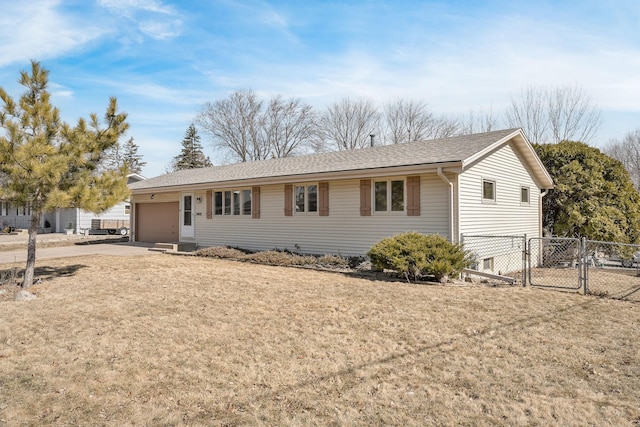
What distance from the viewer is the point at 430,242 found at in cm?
930

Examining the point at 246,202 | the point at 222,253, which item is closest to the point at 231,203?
the point at 246,202

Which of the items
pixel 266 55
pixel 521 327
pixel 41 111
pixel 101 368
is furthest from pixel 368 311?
pixel 266 55

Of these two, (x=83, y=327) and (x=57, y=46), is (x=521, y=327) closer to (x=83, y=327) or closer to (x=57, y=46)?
(x=83, y=327)

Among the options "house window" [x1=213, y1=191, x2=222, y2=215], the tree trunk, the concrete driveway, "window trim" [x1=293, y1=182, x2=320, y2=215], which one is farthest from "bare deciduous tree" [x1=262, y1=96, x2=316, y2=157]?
the tree trunk

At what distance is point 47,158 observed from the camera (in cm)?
833

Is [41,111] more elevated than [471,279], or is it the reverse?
[41,111]

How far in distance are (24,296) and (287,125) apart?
32.9m

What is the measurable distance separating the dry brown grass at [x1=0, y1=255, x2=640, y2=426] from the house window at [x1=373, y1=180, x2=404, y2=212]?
13.3 feet

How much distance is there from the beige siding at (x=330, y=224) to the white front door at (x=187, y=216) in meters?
0.54

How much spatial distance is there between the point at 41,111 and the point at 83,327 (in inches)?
210

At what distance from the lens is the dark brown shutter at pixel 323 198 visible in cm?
1320

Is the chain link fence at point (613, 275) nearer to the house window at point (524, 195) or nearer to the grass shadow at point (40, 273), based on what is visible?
the house window at point (524, 195)

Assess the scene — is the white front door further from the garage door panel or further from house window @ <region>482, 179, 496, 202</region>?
house window @ <region>482, 179, 496, 202</region>

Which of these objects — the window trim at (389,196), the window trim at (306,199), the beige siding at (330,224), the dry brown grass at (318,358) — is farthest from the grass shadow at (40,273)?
the window trim at (389,196)
